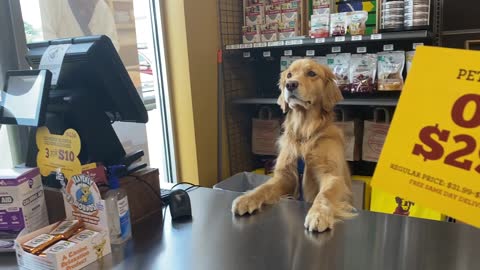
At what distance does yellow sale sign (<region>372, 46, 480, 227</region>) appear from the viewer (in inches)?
22.5

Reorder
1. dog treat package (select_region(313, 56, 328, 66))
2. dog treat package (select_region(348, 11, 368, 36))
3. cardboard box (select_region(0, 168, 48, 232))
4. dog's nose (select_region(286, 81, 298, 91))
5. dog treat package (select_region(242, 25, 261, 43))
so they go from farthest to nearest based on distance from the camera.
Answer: dog treat package (select_region(242, 25, 261, 43)), dog treat package (select_region(313, 56, 328, 66)), dog treat package (select_region(348, 11, 368, 36)), dog's nose (select_region(286, 81, 298, 91)), cardboard box (select_region(0, 168, 48, 232))

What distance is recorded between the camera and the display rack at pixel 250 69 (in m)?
2.60

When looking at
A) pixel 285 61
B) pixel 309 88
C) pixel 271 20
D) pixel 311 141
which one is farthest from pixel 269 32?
pixel 311 141

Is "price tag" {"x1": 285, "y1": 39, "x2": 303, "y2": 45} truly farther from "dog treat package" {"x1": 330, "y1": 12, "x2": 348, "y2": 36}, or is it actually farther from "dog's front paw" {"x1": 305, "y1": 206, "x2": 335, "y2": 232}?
"dog's front paw" {"x1": 305, "y1": 206, "x2": 335, "y2": 232}

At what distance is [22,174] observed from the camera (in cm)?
108

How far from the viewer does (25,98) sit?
3.76 feet

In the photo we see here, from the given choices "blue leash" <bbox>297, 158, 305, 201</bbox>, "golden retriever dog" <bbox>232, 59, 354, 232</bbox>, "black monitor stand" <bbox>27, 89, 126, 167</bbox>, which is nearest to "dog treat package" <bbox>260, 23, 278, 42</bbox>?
"golden retriever dog" <bbox>232, 59, 354, 232</bbox>

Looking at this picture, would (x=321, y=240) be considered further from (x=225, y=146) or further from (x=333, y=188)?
(x=225, y=146)

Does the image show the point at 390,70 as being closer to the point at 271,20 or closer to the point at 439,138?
the point at 271,20

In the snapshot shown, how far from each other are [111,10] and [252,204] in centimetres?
154

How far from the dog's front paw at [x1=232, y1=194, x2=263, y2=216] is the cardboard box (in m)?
0.56

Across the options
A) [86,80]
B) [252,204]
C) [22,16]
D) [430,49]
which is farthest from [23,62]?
[430,49]

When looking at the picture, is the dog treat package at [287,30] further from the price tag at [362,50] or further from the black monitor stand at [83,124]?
the black monitor stand at [83,124]

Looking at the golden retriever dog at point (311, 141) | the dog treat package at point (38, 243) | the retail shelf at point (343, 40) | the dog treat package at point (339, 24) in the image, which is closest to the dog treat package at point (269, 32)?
the retail shelf at point (343, 40)
